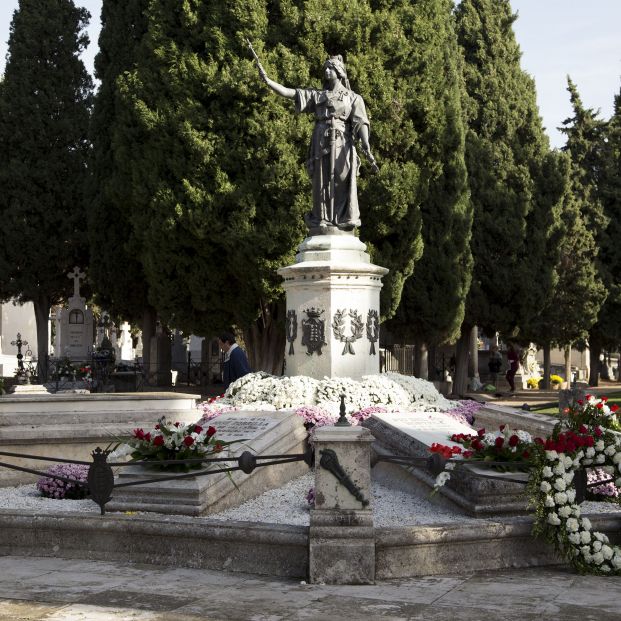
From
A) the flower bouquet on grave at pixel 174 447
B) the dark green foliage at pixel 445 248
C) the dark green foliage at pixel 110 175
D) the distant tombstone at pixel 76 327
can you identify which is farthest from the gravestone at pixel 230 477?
the distant tombstone at pixel 76 327

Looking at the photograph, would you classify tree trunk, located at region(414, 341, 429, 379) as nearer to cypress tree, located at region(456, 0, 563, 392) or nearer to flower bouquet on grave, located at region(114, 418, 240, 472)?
cypress tree, located at region(456, 0, 563, 392)

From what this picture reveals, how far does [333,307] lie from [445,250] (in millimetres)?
14709

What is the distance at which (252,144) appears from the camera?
2317 cm

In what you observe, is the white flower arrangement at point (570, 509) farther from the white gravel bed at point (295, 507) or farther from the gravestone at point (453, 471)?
the white gravel bed at point (295, 507)

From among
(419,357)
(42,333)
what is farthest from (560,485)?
(42,333)

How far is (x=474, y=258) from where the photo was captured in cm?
3173

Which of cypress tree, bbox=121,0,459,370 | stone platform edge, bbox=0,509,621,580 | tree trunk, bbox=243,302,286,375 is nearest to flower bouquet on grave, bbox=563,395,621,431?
stone platform edge, bbox=0,509,621,580

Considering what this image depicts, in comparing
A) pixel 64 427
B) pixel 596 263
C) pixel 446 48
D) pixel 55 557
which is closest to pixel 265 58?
pixel 446 48

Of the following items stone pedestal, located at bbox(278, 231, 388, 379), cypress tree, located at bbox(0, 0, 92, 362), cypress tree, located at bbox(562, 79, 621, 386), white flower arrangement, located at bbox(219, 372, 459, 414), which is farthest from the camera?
cypress tree, located at bbox(562, 79, 621, 386)

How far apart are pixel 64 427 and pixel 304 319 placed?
376 cm

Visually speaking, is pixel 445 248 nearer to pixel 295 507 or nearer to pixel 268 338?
pixel 268 338

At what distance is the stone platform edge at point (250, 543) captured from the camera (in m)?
7.59

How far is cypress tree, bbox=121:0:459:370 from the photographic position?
75.4ft

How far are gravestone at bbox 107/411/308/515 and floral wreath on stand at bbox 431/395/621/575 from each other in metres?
2.07
